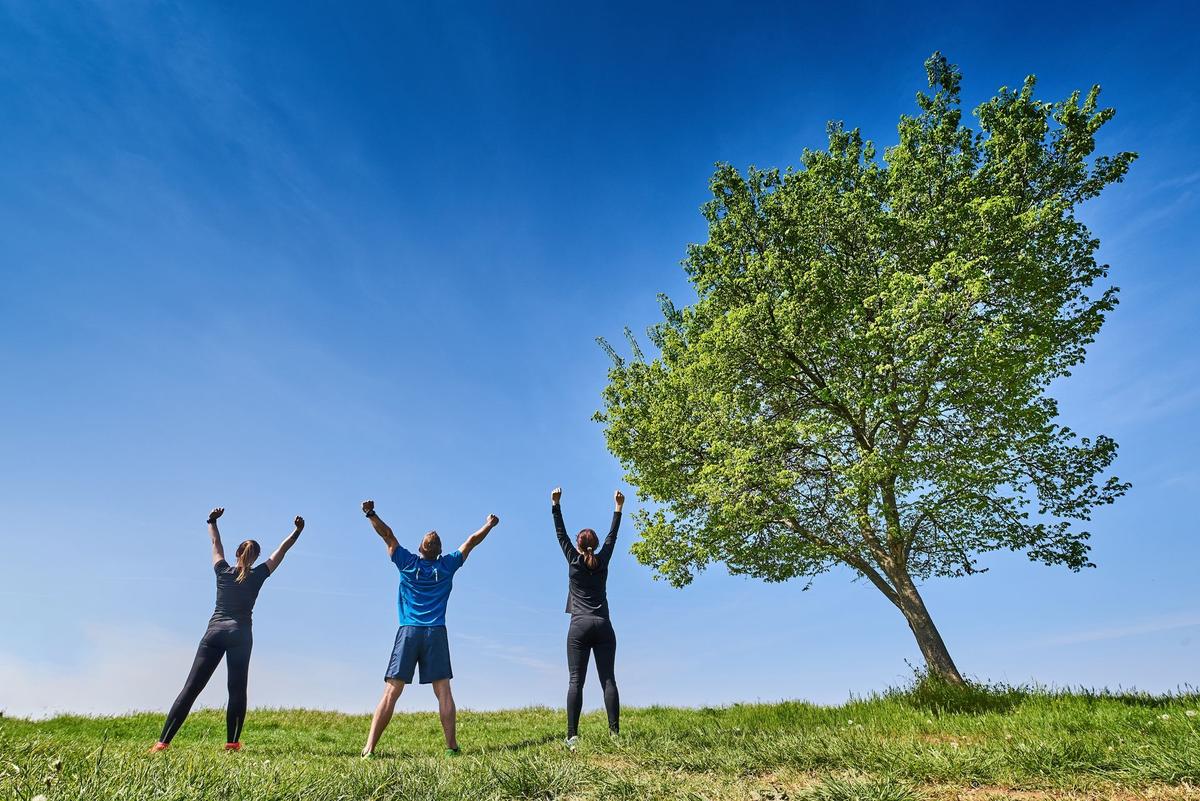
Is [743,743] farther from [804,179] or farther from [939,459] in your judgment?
[804,179]

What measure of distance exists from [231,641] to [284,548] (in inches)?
59.1

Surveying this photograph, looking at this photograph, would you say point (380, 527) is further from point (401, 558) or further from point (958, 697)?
point (958, 697)

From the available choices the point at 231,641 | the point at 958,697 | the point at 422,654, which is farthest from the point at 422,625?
the point at 958,697

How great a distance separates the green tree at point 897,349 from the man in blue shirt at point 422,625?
800 cm

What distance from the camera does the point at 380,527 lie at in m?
8.70

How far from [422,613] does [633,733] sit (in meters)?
3.15

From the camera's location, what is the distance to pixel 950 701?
1116 cm

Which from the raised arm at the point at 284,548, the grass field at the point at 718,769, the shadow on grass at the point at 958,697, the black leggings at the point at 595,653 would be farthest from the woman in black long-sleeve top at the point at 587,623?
the shadow on grass at the point at 958,697

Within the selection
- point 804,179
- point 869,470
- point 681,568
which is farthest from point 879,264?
point 681,568

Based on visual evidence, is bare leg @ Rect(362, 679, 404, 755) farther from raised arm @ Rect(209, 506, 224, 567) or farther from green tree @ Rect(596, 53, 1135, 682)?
green tree @ Rect(596, 53, 1135, 682)

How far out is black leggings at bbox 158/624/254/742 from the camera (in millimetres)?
8609

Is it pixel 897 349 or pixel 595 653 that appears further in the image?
pixel 897 349

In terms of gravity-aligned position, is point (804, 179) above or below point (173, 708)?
above

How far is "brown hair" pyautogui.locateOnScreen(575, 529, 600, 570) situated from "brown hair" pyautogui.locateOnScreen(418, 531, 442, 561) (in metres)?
1.99
